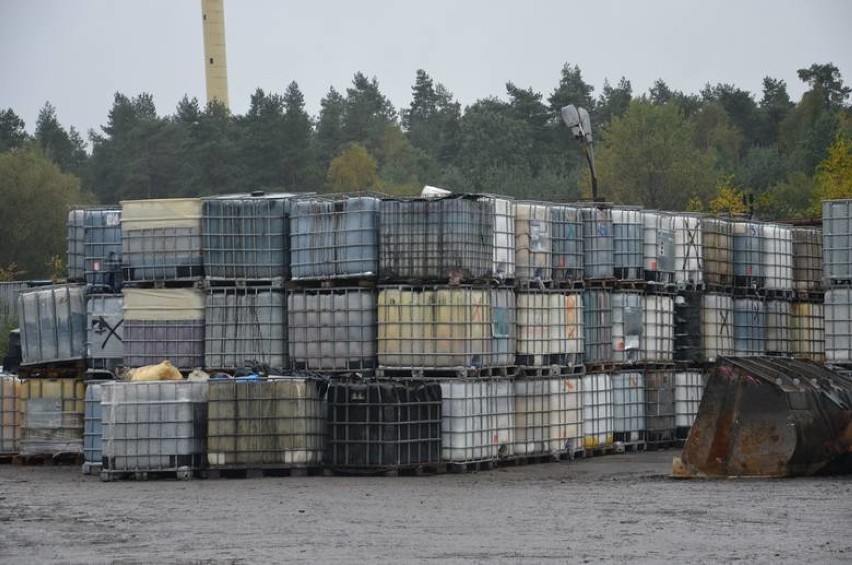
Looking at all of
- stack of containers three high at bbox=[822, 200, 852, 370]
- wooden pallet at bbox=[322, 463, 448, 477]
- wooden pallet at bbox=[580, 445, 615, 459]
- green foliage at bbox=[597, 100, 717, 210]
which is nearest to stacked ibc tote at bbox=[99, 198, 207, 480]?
wooden pallet at bbox=[322, 463, 448, 477]

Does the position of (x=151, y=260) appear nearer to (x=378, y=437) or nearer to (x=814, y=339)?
(x=378, y=437)

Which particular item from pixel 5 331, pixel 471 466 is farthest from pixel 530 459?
pixel 5 331

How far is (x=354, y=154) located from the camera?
90625mm

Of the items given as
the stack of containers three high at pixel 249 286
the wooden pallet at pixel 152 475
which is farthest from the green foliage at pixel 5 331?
the wooden pallet at pixel 152 475

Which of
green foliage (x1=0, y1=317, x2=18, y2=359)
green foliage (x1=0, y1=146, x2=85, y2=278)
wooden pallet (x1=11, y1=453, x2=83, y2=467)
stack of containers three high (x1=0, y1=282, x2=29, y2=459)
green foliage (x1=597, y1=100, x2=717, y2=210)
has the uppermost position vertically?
green foliage (x1=597, y1=100, x2=717, y2=210)

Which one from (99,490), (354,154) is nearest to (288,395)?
(99,490)

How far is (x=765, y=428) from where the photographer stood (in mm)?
18984

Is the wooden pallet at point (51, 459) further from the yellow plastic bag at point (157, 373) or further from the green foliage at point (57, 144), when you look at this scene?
the green foliage at point (57, 144)

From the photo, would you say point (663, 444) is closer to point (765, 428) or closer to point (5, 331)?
point (765, 428)

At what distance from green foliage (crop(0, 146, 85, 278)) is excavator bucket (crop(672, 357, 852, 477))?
54.1 meters

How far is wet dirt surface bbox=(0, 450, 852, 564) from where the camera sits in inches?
511

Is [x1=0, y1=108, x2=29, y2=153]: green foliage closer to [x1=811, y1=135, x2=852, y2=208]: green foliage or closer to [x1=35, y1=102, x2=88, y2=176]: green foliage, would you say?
[x1=35, y1=102, x2=88, y2=176]: green foliage

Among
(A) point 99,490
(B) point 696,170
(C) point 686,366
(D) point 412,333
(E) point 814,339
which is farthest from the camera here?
(B) point 696,170

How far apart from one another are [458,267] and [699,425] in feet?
12.6
